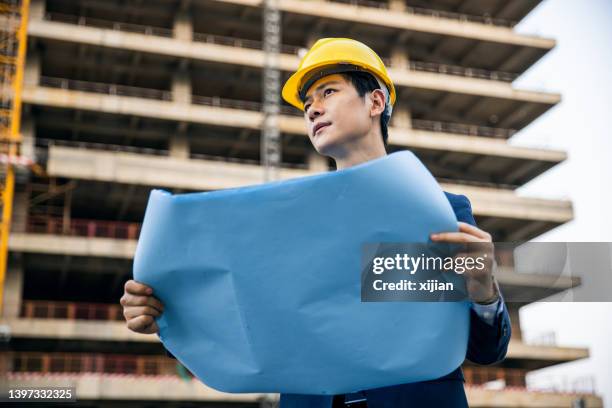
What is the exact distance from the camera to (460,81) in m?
40.6

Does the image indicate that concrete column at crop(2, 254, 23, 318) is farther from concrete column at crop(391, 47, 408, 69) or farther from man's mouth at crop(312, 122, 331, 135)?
man's mouth at crop(312, 122, 331, 135)

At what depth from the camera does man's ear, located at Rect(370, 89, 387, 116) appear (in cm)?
281

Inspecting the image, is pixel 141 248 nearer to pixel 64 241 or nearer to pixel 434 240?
pixel 434 240

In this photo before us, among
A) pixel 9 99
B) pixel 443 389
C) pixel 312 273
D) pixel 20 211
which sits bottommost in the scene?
pixel 443 389

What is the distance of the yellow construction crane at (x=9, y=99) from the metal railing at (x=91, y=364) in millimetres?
2678

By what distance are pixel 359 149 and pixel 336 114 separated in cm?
15

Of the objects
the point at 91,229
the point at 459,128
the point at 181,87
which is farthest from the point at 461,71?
the point at 91,229

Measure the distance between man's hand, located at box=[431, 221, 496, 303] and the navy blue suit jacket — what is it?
0.36ft

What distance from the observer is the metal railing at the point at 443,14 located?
4325 centimetres

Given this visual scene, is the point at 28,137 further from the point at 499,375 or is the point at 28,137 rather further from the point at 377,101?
the point at 377,101

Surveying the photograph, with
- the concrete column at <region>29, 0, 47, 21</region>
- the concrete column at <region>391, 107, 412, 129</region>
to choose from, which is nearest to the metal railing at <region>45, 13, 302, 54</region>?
the concrete column at <region>29, 0, 47, 21</region>

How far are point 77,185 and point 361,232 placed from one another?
113 ft

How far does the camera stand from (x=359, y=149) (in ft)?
9.18

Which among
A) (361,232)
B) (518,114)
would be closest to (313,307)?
(361,232)
